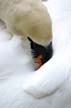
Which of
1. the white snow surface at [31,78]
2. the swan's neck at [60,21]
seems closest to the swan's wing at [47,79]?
the white snow surface at [31,78]

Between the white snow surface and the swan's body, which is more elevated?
the swan's body

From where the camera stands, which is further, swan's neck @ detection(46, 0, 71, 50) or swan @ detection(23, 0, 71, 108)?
swan's neck @ detection(46, 0, 71, 50)

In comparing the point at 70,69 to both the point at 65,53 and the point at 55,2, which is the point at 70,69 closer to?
the point at 65,53

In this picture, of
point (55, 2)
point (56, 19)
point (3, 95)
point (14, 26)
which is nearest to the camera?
point (3, 95)

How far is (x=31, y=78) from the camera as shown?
75 cm

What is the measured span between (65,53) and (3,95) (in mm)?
245

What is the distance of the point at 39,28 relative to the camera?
30.3 inches

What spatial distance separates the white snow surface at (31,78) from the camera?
2.36 ft

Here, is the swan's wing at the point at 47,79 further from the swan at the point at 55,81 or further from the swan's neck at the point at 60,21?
the swan's neck at the point at 60,21

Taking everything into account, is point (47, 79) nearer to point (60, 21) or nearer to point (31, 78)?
point (31, 78)

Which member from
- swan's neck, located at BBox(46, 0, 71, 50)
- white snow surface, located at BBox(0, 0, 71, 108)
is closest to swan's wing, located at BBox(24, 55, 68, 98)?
white snow surface, located at BBox(0, 0, 71, 108)

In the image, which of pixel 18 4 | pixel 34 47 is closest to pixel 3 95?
pixel 34 47

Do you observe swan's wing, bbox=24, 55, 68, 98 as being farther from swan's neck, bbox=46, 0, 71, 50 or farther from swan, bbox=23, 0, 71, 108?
swan's neck, bbox=46, 0, 71, 50

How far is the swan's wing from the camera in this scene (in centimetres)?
72
